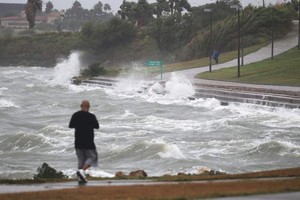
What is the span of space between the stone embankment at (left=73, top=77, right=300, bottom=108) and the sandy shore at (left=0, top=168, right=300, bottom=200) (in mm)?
22076

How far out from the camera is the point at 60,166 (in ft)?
74.8

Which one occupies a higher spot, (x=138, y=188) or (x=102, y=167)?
(x=138, y=188)

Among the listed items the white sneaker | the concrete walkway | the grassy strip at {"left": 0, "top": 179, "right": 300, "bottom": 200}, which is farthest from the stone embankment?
the grassy strip at {"left": 0, "top": 179, "right": 300, "bottom": 200}

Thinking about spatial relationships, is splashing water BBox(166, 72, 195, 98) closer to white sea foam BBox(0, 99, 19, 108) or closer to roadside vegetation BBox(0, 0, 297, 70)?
white sea foam BBox(0, 99, 19, 108)

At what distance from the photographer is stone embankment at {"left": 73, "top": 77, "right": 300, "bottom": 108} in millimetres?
36875

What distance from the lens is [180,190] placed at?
12664 mm

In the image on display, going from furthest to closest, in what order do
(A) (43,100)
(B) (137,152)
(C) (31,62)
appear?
(C) (31,62) → (A) (43,100) → (B) (137,152)

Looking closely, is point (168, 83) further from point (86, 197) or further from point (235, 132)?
point (86, 197)

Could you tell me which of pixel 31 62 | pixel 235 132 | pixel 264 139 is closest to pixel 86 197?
pixel 264 139

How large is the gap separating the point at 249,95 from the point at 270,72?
1316 cm

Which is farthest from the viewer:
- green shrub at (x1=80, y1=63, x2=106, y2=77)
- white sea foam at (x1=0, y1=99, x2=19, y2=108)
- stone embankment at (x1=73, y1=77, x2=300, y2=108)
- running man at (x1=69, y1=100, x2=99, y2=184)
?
green shrub at (x1=80, y1=63, x2=106, y2=77)

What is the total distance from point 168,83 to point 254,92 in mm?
12755

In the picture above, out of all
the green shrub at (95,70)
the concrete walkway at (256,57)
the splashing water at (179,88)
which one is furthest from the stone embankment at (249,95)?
the green shrub at (95,70)

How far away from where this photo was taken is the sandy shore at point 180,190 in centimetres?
1200
